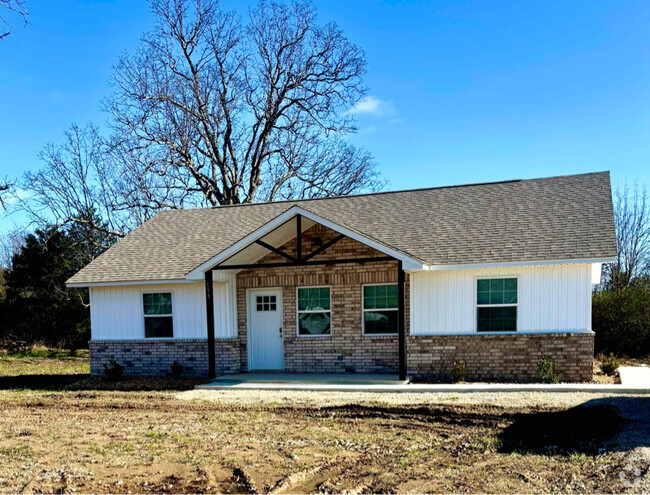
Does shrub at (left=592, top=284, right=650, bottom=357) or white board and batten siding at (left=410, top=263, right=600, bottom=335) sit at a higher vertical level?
white board and batten siding at (left=410, top=263, right=600, bottom=335)

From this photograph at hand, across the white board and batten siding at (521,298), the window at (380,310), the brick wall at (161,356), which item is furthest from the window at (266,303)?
the white board and batten siding at (521,298)

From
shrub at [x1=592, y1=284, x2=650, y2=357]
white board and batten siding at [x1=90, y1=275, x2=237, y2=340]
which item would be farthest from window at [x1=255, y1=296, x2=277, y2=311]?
shrub at [x1=592, y1=284, x2=650, y2=357]

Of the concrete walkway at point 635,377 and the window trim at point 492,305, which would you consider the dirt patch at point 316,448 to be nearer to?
the concrete walkway at point 635,377

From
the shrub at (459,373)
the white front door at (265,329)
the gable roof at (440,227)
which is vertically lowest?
the shrub at (459,373)

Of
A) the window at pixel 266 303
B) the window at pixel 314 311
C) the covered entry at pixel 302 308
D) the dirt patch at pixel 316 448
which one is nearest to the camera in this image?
the dirt patch at pixel 316 448

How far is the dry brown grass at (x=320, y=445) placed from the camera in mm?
5781

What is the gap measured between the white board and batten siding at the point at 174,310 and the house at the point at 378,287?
0.03m

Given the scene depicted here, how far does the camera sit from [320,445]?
23.7ft

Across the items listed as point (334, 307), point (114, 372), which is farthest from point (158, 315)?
point (334, 307)

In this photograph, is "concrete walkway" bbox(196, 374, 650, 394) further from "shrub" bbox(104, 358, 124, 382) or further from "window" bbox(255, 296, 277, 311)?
"shrub" bbox(104, 358, 124, 382)

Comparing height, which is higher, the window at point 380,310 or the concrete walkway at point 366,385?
the window at point 380,310

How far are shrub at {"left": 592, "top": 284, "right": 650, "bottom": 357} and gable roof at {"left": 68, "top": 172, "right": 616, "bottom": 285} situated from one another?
5.10m

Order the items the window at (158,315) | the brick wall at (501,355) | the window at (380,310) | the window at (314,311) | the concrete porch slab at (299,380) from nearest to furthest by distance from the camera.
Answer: the brick wall at (501,355)
the concrete porch slab at (299,380)
the window at (380,310)
the window at (314,311)
the window at (158,315)

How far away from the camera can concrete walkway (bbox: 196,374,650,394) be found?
10.6 m
